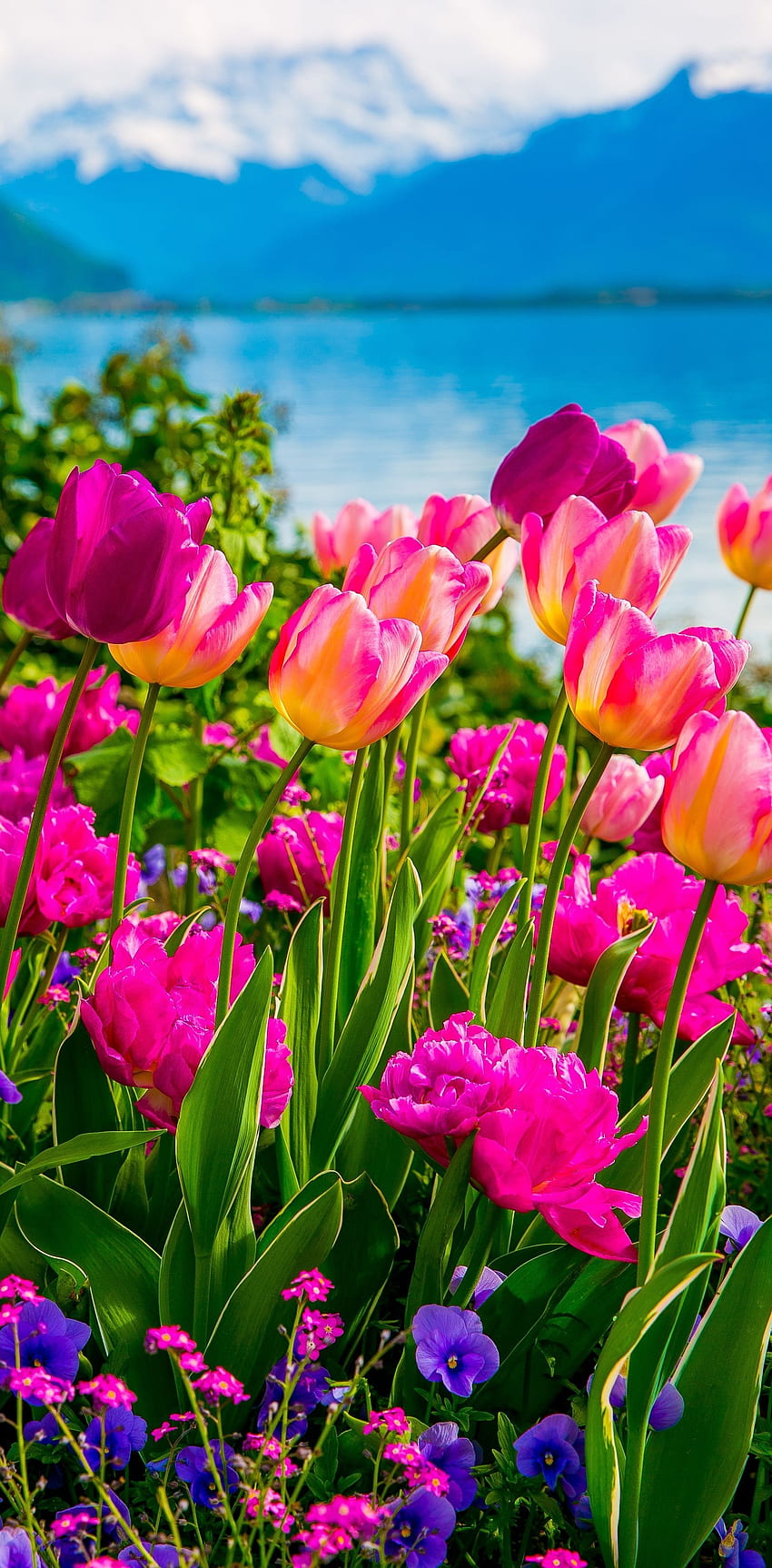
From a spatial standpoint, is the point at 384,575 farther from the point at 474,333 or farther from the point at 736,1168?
the point at 474,333

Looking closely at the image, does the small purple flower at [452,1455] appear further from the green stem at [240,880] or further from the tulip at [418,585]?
the tulip at [418,585]

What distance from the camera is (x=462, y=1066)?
957 millimetres

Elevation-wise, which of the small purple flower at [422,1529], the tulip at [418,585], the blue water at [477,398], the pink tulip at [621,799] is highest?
the blue water at [477,398]

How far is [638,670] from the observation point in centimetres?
94

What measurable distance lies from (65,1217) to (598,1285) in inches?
18.2

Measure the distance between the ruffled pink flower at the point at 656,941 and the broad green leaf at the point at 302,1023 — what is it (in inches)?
9.6

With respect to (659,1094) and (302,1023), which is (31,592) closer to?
(302,1023)

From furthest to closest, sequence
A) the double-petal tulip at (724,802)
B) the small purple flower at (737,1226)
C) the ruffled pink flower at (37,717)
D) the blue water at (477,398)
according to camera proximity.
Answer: the blue water at (477,398) < the ruffled pink flower at (37,717) < the small purple flower at (737,1226) < the double-petal tulip at (724,802)

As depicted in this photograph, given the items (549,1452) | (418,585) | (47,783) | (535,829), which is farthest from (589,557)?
(549,1452)

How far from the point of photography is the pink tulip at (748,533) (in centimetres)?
166

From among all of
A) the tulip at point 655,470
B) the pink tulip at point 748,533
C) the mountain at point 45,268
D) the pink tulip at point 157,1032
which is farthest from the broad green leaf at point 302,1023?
the mountain at point 45,268

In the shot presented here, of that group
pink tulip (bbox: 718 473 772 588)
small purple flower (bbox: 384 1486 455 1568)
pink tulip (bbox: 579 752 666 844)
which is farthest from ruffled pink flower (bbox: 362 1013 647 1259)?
pink tulip (bbox: 718 473 772 588)

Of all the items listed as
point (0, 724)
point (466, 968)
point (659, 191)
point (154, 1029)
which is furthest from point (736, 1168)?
point (659, 191)

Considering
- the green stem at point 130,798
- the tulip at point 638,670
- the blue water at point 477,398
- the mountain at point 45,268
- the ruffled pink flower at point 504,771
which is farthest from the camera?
the mountain at point 45,268
